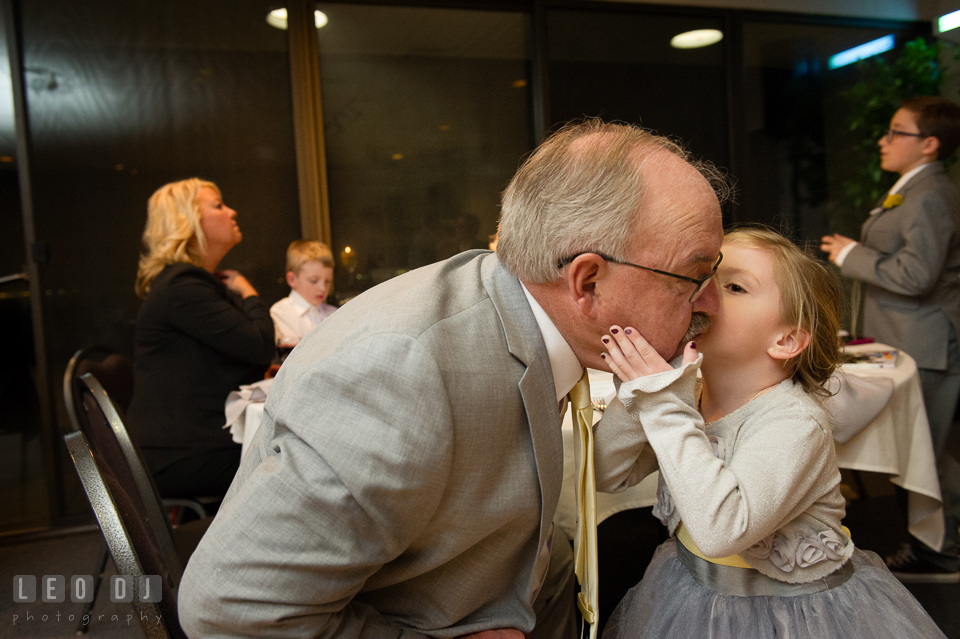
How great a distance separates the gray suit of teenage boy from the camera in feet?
8.77

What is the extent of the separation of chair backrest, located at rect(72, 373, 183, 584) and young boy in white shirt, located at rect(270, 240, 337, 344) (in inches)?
74.4

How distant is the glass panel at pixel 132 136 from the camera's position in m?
3.50

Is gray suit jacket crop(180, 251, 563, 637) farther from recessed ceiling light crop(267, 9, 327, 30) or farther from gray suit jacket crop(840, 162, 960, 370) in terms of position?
recessed ceiling light crop(267, 9, 327, 30)

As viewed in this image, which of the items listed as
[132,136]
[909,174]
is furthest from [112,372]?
[909,174]

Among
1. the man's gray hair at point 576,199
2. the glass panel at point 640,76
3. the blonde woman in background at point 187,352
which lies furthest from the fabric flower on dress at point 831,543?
the glass panel at point 640,76

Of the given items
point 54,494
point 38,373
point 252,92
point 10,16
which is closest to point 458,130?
point 252,92

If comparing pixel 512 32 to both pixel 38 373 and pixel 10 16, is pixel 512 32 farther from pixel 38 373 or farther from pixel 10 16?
pixel 38 373

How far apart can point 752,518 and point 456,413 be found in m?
0.50

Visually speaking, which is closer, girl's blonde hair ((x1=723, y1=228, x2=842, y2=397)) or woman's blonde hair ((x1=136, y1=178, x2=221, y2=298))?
girl's blonde hair ((x1=723, y1=228, x2=842, y2=397))

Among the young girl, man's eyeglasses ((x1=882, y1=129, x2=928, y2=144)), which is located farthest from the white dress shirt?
man's eyeglasses ((x1=882, y1=129, x2=928, y2=144))

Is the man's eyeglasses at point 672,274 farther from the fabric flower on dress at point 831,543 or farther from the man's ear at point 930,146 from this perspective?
the man's ear at point 930,146

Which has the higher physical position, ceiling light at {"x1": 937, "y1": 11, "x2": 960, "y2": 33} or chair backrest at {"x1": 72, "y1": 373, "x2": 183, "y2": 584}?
ceiling light at {"x1": 937, "y1": 11, "x2": 960, "y2": 33}

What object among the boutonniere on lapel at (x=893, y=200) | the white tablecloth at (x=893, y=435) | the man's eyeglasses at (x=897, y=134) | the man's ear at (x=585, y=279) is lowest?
the white tablecloth at (x=893, y=435)

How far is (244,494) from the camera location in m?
0.81
